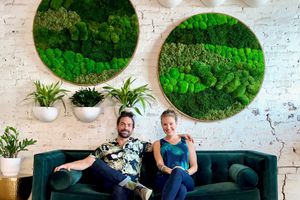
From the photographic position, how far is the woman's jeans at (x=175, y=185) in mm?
2744

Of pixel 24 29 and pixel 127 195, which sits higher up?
pixel 24 29

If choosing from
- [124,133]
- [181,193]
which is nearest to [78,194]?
[124,133]

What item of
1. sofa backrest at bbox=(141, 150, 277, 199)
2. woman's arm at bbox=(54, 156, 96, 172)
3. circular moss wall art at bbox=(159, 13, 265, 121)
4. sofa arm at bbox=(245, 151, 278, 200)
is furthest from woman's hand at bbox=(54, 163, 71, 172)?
sofa arm at bbox=(245, 151, 278, 200)

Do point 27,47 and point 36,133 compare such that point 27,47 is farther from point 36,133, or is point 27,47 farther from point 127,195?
point 127,195

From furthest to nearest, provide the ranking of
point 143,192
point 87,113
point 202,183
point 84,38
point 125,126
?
1. point 84,38
2. point 87,113
3. point 202,183
4. point 125,126
5. point 143,192

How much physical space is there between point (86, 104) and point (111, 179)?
2.97 ft

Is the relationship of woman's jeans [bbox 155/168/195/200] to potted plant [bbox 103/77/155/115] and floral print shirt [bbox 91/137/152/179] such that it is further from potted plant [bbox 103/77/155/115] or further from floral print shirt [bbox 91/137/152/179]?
potted plant [bbox 103/77/155/115]

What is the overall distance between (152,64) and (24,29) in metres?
1.31

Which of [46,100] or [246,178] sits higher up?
[46,100]

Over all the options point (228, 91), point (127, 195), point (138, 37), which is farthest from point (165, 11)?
point (127, 195)

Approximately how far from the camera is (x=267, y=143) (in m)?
3.75

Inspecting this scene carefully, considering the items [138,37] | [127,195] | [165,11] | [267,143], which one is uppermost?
[165,11]

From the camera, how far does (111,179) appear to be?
295 centimetres

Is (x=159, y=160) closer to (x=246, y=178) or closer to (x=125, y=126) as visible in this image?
(x=125, y=126)
